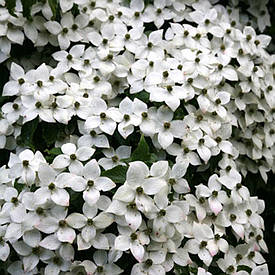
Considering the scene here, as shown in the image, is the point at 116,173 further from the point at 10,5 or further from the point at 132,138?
the point at 10,5

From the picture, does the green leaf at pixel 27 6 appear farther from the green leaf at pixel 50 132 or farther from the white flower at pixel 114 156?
the white flower at pixel 114 156

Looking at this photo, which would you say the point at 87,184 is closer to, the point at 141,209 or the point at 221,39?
the point at 141,209

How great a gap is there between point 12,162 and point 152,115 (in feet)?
1.82

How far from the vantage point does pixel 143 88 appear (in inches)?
89.3

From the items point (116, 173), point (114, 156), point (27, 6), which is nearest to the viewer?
point (116, 173)

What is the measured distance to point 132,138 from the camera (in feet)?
7.18

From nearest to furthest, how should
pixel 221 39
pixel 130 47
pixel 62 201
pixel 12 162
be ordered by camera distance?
pixel 62 201 < pixel 12 162 < pixel 130 47 < pixel 221 39

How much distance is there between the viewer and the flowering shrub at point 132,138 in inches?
76.4

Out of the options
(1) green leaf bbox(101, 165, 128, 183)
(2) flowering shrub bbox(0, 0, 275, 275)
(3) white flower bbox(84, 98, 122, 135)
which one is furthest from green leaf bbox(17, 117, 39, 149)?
(1) green leaf bbox(101, 165, 128, 183)

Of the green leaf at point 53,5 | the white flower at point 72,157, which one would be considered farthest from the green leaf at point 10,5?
A: the white flower at point 72,157

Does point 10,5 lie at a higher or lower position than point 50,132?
higher

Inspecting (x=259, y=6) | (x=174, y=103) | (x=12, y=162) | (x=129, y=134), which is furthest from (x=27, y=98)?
(x=259, y=6)

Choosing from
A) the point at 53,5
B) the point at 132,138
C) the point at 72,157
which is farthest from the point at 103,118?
the point at 53,5

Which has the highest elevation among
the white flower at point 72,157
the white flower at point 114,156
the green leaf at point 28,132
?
the white flower at point 72,157
